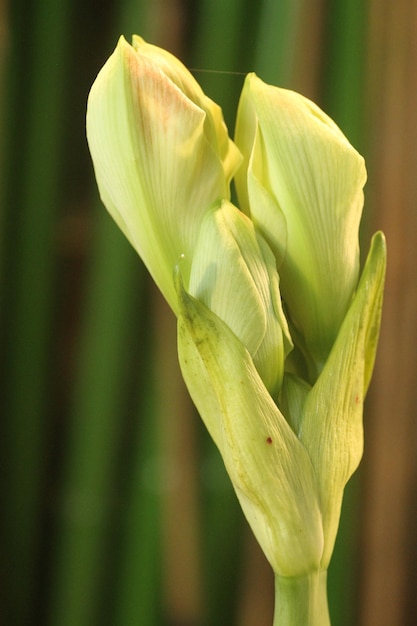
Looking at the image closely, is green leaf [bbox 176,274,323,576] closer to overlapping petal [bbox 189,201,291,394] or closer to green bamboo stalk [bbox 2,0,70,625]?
overlapping petal [bbox 189,201,291,394]

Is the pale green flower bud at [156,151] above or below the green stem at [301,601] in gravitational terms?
above

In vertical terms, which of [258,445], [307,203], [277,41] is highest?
[277,41]

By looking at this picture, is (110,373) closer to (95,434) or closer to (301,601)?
(95,434)

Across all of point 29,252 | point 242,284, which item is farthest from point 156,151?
point 29,252

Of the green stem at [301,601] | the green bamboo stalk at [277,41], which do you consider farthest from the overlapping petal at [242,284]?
the green bamboo stalk at [277,41]

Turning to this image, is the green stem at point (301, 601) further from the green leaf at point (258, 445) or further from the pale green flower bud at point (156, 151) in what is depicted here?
the pale green flower bud at point (156, 151)
